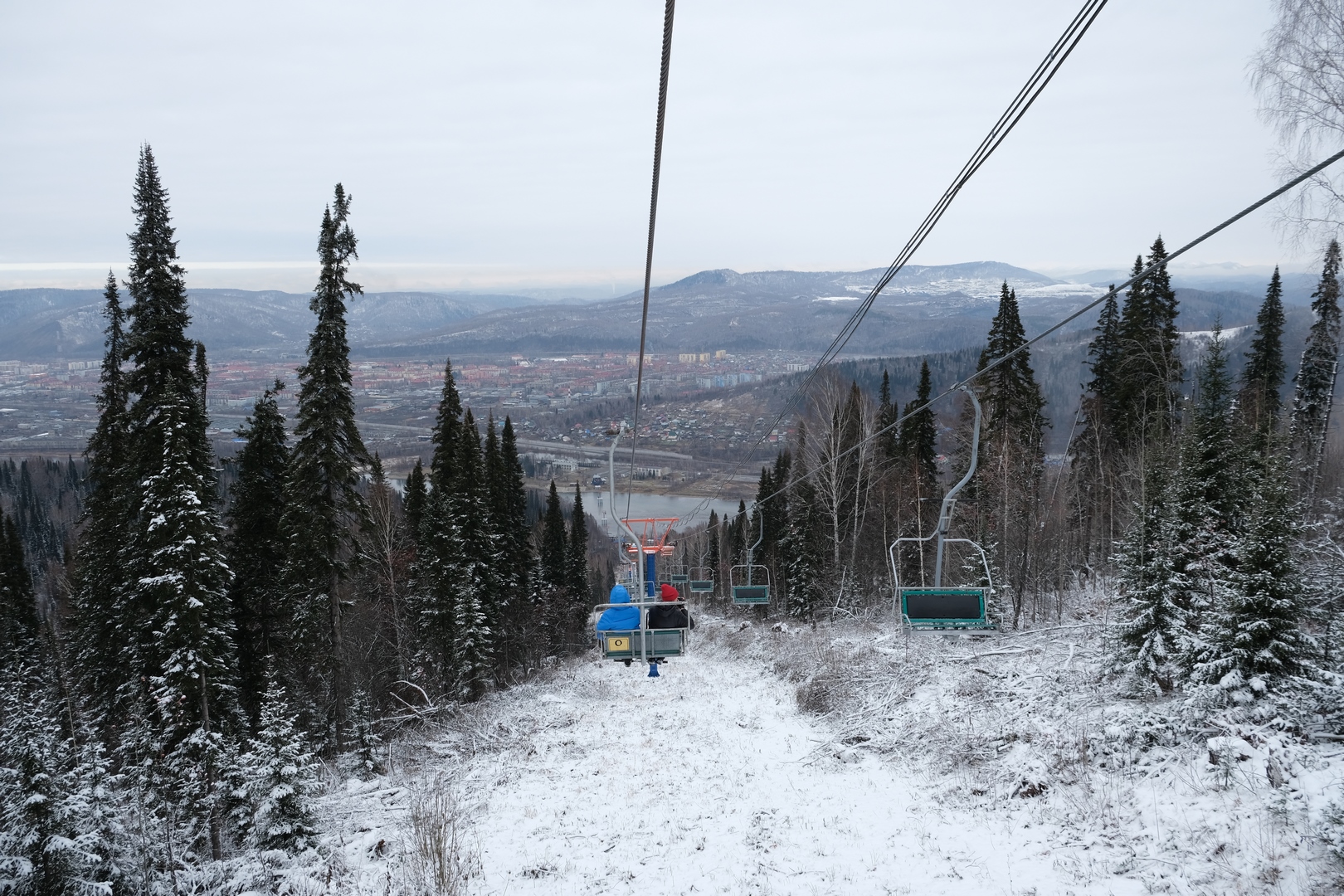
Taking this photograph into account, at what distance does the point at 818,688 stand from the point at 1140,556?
8.01 meters

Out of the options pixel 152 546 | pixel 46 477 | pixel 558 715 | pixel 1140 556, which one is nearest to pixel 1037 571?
pixel 1140 556

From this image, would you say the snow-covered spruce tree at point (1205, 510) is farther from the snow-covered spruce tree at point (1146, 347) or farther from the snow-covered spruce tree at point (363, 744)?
the snow-covered spruce tree at point (1146, 347)

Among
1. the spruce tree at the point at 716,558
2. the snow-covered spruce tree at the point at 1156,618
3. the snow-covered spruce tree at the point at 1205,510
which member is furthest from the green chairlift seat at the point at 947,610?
the spruce tree at the point at 716,558

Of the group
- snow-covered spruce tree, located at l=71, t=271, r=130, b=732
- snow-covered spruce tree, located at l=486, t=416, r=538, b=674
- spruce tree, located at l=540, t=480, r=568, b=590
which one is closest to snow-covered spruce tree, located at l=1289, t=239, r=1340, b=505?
snow-covered spruce tree, located at l=486, t=416, r=538, b=674

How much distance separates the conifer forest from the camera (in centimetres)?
921

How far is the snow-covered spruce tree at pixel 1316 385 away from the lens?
24297 mm

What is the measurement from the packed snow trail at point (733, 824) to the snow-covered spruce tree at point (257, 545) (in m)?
9.70

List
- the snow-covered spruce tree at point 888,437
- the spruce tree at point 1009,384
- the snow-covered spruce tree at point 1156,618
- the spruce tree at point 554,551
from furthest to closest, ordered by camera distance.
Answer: the spruce tree at point 554,551, the snow-covered spruce tree at point 888,437, the spruce tree at point 1009,384, the snow-covered spruce tree at point 1156,618

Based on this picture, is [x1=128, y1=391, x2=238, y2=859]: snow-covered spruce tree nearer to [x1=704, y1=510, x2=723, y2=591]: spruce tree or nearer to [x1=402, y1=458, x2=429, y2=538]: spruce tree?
[x1=402, y1=458, x2=429, y2=538]: spruce tree

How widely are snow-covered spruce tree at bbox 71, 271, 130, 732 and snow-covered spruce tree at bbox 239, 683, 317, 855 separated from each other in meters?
10.5

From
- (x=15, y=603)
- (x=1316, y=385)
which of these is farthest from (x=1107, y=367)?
(x=15, y=603)

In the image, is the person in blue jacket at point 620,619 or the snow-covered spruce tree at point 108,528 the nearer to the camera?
the person in blue jacket at point 620,619

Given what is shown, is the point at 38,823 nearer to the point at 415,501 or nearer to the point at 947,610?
the point at 947,610

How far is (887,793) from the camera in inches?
466
